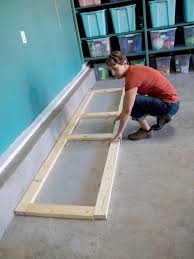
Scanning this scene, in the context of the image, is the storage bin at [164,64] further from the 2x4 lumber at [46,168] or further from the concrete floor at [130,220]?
the concrete floor at [130,220]

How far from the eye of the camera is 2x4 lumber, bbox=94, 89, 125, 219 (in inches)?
63.5

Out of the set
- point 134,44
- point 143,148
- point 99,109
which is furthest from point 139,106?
point 134,44

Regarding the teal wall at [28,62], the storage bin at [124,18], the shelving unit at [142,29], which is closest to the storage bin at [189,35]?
the shelving unit at [142,29]

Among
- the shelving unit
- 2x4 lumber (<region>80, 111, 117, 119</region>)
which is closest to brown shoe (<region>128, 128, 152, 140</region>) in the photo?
2x4 lumber (<region>80, 111, 117, 119</region>)

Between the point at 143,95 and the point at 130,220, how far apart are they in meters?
1.23

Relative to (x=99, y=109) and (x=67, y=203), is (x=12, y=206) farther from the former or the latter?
(x=99, y=109)

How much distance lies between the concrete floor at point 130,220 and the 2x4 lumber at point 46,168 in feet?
0.19

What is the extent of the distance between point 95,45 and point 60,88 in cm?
148

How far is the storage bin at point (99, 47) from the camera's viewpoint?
4287 millimetres

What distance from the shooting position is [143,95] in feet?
7.87

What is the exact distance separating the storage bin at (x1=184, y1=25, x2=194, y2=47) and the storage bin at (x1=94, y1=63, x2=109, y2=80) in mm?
1381

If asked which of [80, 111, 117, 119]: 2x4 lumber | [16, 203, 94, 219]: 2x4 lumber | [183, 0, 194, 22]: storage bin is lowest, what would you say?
[16, 203, 94, 219]: 2x4 lumber

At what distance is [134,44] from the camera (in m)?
4.29

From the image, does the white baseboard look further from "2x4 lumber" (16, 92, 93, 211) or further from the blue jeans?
the blue jeans
